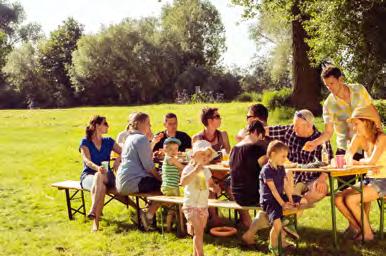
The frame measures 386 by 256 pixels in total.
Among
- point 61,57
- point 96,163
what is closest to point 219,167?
point 96,163

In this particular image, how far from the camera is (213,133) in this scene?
8164 millimetres

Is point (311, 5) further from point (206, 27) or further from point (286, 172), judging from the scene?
point (206, 27)

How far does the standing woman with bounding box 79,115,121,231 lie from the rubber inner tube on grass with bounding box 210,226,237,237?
1636 millimetres

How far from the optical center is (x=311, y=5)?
17.2 m

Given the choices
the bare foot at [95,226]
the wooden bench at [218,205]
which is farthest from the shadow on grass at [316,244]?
the bare foot at [95,226]

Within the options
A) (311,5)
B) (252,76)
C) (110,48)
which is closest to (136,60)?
(110,48)

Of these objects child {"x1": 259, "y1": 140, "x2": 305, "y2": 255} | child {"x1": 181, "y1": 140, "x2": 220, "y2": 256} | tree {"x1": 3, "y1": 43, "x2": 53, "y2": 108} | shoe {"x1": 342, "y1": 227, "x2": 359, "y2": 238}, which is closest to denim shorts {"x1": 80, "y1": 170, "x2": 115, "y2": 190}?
child {"x1": 181, "y1": 140, "x2": 220, "y2": 256}

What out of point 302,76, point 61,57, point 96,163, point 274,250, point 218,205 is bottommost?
point 274,250

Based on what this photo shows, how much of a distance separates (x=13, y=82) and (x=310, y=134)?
4820 centimetres

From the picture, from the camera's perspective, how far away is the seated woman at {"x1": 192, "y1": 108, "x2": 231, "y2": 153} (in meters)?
7.87

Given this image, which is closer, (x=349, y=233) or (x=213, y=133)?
(x=349, y=233)

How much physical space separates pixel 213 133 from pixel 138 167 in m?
1.25

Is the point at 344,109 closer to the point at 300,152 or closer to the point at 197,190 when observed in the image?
the point at 300,152

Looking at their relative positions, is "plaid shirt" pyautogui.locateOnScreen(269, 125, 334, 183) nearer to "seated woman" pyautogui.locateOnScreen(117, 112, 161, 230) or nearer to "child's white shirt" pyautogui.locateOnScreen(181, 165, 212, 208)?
"child's white shirt" pyautogui.locateOnScreen(181, 165, 212, 208)
